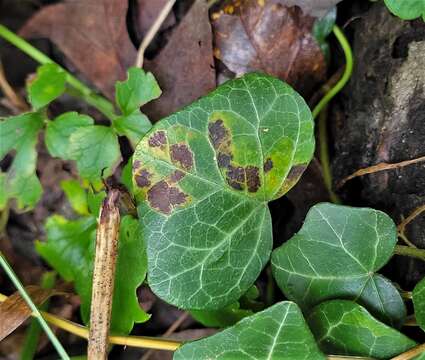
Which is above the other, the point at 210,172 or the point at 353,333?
the point at 210,172

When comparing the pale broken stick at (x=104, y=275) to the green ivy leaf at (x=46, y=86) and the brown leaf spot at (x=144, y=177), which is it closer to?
the brown leaf spot at (x=144, y=177)

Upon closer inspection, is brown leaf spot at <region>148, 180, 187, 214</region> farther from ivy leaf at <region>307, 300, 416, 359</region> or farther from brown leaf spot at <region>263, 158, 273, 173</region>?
ivy leaf at <region>307, 300, 416, 359</region>

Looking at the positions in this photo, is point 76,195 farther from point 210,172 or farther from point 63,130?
point 210,172

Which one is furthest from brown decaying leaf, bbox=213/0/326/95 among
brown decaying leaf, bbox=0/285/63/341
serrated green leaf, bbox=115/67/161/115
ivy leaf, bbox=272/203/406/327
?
brown decaying leaf, bbox=0/285/63/341

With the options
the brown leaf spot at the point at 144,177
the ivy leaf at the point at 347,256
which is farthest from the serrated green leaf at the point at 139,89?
the ivy leaf at the point at 347,256

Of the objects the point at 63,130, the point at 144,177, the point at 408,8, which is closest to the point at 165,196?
the point at 144,177
